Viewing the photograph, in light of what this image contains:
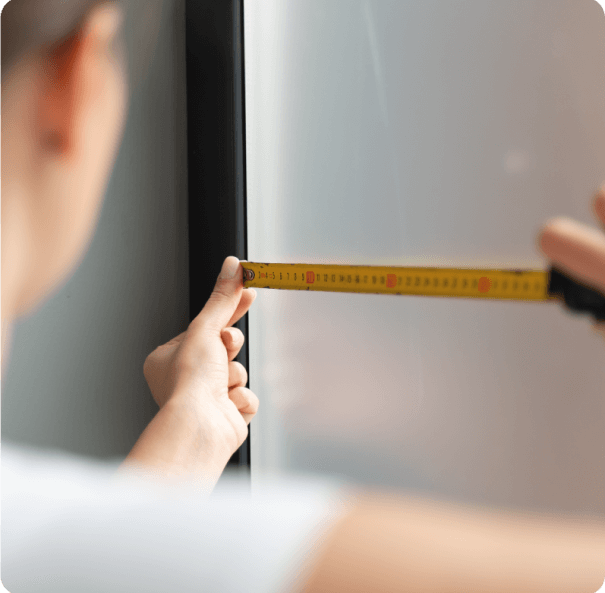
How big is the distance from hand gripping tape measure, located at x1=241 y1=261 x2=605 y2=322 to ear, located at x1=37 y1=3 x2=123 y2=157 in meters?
0.40

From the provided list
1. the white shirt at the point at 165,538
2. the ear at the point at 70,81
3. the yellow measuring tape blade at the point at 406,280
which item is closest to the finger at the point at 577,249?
the yellow measuring tape blade at the point at 406,280

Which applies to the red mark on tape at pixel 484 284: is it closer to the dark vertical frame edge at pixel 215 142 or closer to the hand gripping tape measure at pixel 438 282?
the hand gripping tape measure at pixel 438 282

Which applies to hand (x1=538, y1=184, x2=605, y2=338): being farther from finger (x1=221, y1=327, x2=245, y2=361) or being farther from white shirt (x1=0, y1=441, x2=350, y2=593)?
finger (x1=221, y1=327, x2=245, y2=361)

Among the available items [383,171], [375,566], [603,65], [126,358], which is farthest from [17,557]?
[603,65]

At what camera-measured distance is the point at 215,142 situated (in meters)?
1.01

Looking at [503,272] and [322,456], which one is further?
[322,456]

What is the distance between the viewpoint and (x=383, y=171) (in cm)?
88

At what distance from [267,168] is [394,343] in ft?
1.48

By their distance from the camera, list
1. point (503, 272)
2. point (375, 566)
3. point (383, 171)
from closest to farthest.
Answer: point (375, 566) < point (503, 272) < point (383, 171)

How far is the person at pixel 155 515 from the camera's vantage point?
32cm

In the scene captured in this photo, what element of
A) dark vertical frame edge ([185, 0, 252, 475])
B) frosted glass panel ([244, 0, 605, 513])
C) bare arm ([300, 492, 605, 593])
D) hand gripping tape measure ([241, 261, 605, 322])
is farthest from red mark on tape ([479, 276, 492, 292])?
dark vertical frame edge ([185, 0, 252, 475])

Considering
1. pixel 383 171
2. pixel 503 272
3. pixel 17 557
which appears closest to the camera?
pixel 17 557

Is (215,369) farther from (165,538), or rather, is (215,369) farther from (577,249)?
(577,249)

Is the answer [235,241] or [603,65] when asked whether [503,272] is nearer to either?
[603,65]
